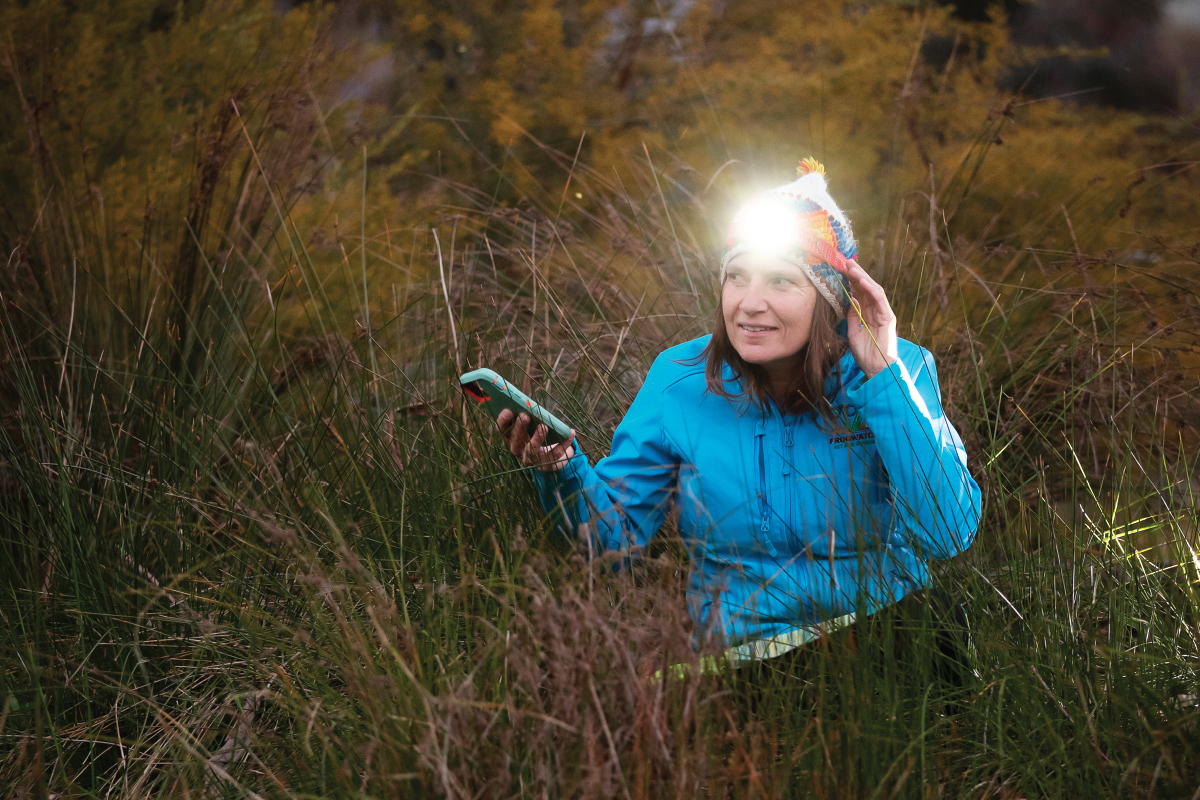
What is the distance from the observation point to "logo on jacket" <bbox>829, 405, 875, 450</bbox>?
223 cm

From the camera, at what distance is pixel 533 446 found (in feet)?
7.10

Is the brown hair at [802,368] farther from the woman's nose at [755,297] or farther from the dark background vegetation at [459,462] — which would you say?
the dark background vegetation at [459,462]

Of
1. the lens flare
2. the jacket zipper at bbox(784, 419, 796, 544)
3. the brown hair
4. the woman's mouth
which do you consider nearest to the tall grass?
the jacket zipper at bbox(784, 419, 796, 544)

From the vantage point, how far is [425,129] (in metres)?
6.38

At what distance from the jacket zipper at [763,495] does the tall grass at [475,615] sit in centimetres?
21

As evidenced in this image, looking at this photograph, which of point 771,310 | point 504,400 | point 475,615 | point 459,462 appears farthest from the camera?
point 459,462

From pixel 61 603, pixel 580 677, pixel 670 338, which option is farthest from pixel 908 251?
pixel 61 603

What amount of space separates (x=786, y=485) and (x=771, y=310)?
0.38m

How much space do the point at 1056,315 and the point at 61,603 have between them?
9.71 feet

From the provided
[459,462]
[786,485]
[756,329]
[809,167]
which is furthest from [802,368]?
[459,462]

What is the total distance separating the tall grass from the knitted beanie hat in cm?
56

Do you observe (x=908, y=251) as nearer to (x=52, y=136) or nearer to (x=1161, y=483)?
(x=1161, y=483)

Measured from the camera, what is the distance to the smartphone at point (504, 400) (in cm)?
206

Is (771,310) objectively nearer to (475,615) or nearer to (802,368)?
(802,368)
